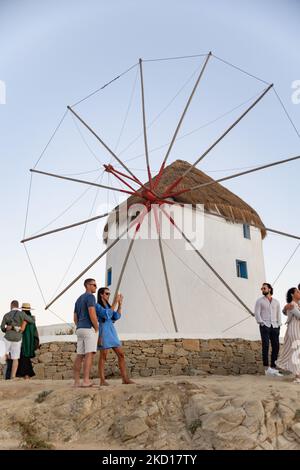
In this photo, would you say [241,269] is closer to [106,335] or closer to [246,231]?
[246,231]

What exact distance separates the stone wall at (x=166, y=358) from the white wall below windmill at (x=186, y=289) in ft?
6.30

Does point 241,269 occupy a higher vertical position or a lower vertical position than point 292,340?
higher

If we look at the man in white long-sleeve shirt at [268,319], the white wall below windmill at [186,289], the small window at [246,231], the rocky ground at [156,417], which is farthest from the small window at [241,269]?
the rocky ground at [156,417]

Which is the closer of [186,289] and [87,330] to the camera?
[87,330]

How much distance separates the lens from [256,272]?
43.7 ft

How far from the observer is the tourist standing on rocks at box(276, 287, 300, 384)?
20.1 ft

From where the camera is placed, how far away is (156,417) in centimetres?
468

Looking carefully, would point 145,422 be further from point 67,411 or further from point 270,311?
point 270,311

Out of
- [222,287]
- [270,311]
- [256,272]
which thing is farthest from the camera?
[256,272]

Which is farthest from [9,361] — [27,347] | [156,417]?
[156,417]

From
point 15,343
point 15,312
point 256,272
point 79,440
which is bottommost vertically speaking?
point 79,440

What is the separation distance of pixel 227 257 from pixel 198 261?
105 centimetres

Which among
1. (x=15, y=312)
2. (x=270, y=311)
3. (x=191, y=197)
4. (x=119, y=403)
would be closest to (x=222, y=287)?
(x=191, y=197)

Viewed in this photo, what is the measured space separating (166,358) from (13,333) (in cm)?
319
